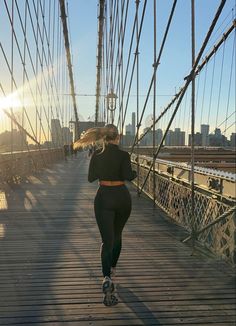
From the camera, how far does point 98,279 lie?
3.39 metres

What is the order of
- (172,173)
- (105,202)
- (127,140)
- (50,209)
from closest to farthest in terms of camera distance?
(105,202)
(172,173)
(50,209)
(127,140)

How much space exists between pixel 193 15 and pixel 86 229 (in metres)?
2.74

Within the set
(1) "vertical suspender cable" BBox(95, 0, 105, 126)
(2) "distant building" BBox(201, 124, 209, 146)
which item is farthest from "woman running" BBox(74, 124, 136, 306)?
(1) "vertical suspender cable" BBox(95, 0, 105, 126)

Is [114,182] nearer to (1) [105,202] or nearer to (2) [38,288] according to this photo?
(1) [105,202]

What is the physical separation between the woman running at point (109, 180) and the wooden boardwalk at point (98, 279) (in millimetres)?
297

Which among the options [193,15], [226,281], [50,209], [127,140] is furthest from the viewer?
[127,140]

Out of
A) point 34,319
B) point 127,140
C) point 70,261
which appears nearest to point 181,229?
point 70,261

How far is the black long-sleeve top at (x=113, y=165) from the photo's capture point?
3033 mm

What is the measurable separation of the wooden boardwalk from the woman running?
0.30 meters

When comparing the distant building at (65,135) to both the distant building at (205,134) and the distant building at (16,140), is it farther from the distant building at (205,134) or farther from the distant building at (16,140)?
the distant building at (16,140)

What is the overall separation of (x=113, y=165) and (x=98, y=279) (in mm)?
934

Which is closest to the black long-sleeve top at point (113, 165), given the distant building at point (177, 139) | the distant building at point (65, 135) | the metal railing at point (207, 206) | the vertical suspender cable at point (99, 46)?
the metal railing at point (207, 206)

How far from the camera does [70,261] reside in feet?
12.9

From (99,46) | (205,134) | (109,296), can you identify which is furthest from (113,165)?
(99,46)
